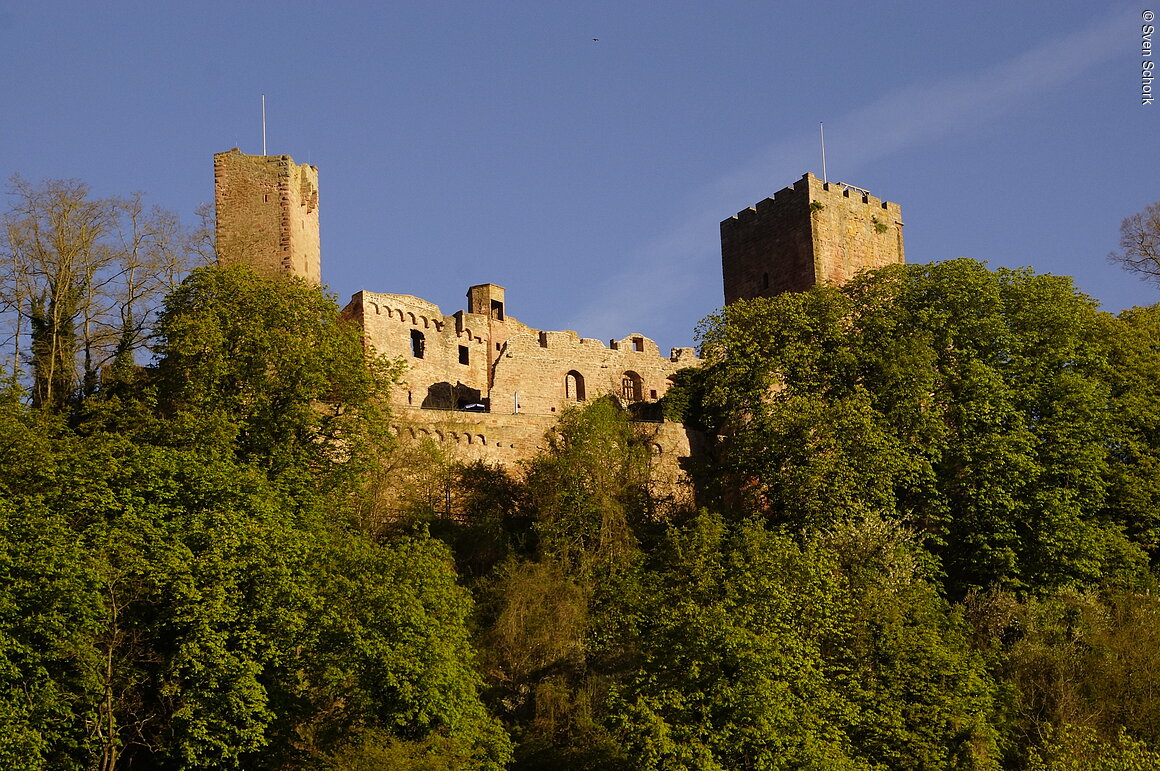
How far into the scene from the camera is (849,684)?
33875mm

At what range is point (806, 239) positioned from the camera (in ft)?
174

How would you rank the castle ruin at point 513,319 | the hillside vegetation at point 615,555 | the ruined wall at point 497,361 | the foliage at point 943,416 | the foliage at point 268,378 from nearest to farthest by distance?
the hillside vegetation at point 615,555 → the foliage at point 268,378 → the foliage at point 943,416 → the castle ruin at point 513,319 → the ruined wall at point 497,361

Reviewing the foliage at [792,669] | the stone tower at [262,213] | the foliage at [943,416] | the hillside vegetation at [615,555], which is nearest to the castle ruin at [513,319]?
the stone tower at [262,213]

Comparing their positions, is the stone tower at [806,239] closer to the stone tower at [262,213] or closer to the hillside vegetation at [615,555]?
the hillside vegetation at [615,555]

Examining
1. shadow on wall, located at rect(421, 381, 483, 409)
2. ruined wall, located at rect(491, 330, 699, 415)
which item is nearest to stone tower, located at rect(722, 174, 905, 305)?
ruined wall, located at rect(491, 330, 699, 415)

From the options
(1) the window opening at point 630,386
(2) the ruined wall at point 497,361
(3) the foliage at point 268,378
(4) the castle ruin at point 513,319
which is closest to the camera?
(3) the foliage at point 268,378

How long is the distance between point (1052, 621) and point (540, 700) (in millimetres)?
12238

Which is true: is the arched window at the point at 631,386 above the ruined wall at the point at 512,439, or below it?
above

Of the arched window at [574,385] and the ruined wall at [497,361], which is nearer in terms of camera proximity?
the ruined wall at [497,361]

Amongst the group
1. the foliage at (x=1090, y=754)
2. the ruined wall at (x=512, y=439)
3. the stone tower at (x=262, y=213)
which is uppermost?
the stone tower at (x=262, y=213)

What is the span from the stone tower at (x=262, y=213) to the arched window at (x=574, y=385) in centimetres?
950

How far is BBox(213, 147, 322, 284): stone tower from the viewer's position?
46.2 metres

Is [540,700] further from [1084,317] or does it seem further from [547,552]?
[1084,317]

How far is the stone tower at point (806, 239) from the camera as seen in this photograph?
174 ft
